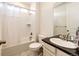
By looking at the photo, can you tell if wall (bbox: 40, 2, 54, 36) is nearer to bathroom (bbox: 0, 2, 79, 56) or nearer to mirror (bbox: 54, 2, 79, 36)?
bathroom (bbox: 0, 2, 79, 56)

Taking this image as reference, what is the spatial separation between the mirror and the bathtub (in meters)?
0.70

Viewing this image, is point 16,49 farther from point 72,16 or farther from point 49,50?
point 72,16

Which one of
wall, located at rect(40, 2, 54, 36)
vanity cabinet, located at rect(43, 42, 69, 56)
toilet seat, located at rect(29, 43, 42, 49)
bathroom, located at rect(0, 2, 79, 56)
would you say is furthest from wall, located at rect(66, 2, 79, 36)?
toilet seat, located at rect(29, 43, 42, 49)

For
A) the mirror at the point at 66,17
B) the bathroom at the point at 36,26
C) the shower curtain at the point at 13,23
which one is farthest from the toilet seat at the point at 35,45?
the mirror at the point at 66,17

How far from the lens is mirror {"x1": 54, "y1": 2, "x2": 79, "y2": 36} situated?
1.56 m

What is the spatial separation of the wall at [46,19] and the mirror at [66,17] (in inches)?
4.4

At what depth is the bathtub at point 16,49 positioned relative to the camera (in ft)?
4.95

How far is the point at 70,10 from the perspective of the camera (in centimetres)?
163

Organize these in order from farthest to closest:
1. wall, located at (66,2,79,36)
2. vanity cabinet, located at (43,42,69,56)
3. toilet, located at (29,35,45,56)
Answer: toilet, located at (29,35,45,56) < wall, located at (66,2,79,36) < vanity cabinet, located at (43,42,69,56)

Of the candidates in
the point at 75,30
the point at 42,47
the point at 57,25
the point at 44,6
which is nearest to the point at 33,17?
the point at 44,6

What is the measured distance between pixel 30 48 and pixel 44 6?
93 centimetres

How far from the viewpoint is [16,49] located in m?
1.58

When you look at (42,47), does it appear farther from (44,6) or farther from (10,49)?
(44,6)

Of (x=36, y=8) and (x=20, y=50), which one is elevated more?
(x=36, y=8)
